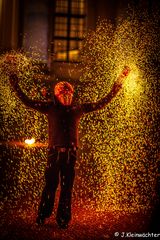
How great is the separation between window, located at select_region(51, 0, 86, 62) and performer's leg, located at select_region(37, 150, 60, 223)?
8.34 m

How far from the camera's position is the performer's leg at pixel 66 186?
17.9ft

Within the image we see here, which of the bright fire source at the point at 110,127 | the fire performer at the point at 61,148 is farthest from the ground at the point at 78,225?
the bright fire source at the point at 110,127

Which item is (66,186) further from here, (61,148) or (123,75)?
(123,75)

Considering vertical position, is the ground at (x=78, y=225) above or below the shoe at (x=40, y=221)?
below

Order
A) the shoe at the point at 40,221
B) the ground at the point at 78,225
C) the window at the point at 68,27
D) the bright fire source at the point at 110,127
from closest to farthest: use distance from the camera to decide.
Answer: the ground at the point at 78,225, the shoe at the point at 40,221, the bright fire source at the point at 110,127, the window at the point at 68,27

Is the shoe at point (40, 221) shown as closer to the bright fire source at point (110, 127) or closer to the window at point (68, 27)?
the bright fire source at point (110, 127)

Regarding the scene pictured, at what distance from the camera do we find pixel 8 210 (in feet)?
20.7

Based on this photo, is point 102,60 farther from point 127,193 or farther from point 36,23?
point 127,193

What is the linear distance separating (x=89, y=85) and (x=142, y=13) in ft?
9.63

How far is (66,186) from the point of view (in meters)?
5.50

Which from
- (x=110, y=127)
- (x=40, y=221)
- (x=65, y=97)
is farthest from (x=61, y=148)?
(x=110, y=127)

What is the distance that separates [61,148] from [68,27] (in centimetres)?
904

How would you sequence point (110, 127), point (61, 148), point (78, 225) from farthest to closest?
point (110, 127) < point (78, 225) < point (61, 148)

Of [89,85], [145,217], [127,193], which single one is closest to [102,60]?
[89,85]
